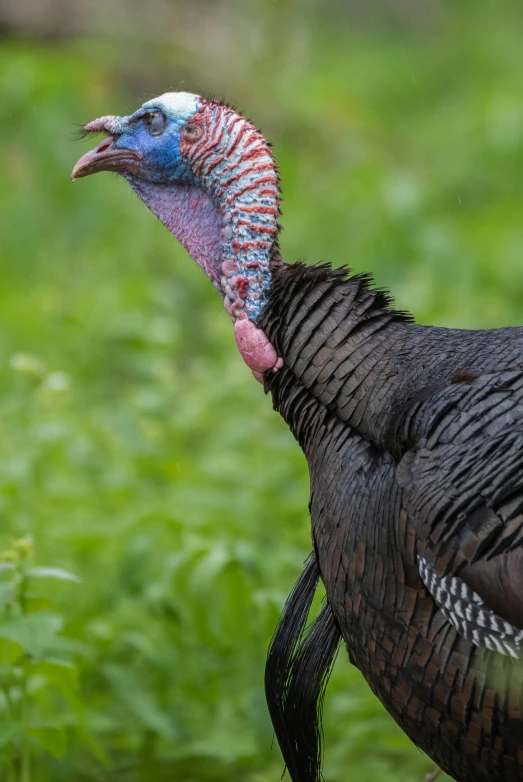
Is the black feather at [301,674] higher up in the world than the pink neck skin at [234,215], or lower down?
lower down

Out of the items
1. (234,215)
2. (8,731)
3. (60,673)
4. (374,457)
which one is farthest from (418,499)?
(8,731)

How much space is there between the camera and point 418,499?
2643mm

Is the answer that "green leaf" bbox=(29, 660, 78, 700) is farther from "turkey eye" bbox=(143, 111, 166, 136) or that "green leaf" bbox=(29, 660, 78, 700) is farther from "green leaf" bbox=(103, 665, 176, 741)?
"turkey eye" bbox=(143, 111, 166, 136)

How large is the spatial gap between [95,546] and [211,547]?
17.1 inches

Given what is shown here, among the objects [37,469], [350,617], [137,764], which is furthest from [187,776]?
[350,617]

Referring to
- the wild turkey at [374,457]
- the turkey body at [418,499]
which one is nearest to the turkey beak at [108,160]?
the wild turkey at [374,457]

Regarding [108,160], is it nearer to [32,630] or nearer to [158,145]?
[158,145]

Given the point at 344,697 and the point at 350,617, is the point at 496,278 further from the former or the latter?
the point at 350,617

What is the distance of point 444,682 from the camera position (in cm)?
260

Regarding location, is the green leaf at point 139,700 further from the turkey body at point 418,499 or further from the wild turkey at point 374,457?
the turkey body at point 418,499

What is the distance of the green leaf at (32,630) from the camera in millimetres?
3090

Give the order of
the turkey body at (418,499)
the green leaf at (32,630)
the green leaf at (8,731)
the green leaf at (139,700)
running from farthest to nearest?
the green leaf at (139,700), the green leaf at (8,731), the green leaf at (32,630), the turkey body at (418,499)

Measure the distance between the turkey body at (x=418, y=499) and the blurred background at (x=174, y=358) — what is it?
0.81 metres

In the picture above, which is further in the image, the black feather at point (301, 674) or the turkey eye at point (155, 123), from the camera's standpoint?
the turkey eye at point (155, 123)
